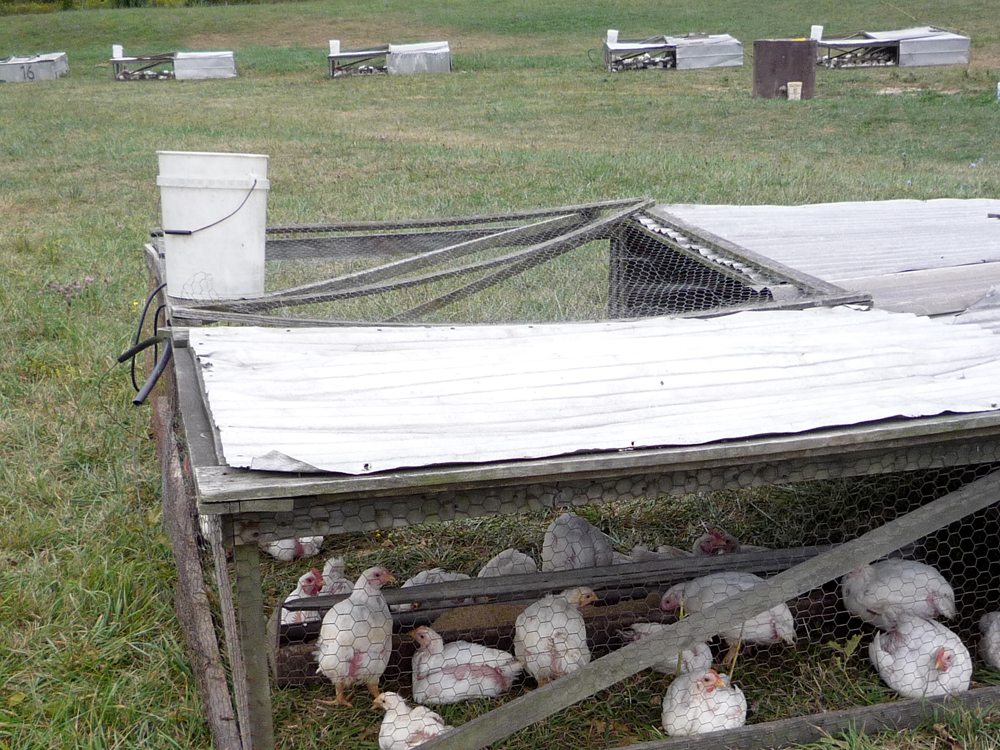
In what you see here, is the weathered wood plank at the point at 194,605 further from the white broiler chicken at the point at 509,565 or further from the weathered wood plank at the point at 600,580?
the white broiler chicken at the point at 509,565

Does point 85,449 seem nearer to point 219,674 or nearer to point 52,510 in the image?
point 52,510

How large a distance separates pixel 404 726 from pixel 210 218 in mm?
1498

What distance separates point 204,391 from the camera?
1.89 metres

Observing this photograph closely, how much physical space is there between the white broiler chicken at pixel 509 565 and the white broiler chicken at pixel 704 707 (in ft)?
1.82

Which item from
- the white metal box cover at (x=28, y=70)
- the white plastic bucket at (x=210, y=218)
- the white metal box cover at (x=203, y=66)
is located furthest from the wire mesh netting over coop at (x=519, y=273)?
the white metal box cover at (x=28, y=70)

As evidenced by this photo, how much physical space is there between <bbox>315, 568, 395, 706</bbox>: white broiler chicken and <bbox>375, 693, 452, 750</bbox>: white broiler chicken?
4.2 inches

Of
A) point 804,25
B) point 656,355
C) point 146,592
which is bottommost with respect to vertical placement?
point 146,592

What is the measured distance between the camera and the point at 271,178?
8586 millimetres

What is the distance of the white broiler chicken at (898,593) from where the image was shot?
2.34 metres

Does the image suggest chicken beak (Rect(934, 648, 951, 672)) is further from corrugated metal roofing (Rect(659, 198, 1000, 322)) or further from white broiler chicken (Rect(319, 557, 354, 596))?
white broiler chicken (Rect(319, 557, 354, 596))

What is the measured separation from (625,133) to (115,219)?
21.2ft

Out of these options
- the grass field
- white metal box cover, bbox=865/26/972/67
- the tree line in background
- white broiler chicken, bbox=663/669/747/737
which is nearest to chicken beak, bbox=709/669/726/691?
white broiler chicken, bbox=663/669/747/737

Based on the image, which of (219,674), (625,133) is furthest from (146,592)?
(625,133)

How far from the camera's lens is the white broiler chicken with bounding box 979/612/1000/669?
7.62 ft
